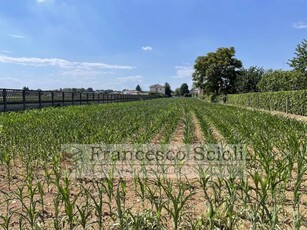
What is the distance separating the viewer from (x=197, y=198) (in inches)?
159

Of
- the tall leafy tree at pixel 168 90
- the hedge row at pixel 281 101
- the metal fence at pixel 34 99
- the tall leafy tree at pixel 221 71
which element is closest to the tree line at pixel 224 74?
the tall leafy tree at pixel 221 71

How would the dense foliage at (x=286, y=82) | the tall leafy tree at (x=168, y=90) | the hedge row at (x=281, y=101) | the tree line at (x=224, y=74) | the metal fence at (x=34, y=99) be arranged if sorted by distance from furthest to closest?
the tall leafy tree at (x=168, y=90) → the tree line at (x=224, y=74) → the dense foliage at (x=286, y=82) → the hedge row at (x=281, y=101) → the metal fence at (x=34, y=99)

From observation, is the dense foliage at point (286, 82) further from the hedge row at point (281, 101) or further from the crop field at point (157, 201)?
the crop field at point (157, 201)

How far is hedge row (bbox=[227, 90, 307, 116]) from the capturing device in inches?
791

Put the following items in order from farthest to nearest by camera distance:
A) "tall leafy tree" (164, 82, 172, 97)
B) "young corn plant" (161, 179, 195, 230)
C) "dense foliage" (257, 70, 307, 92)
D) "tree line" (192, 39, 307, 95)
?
"tall leafy tree" (164, 82, 172, 97) → "tree line" (192, 39, 307, 95) → "dense foliage" (257, 70, 307, 92) → "young corn plant" (161, 179, 195, 230)

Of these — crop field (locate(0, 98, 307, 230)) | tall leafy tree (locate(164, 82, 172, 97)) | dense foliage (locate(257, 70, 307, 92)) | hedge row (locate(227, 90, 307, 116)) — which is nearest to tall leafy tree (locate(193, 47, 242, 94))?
dense foliage (locate(257, 70, 307, 92))

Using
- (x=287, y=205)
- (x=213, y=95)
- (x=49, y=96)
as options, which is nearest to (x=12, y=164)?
(x=287, y=205)

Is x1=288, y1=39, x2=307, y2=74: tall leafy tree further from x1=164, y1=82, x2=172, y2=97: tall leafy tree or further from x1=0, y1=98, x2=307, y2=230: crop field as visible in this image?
x1=164, y1=82, x2=172, y2=97: tall leafy tree

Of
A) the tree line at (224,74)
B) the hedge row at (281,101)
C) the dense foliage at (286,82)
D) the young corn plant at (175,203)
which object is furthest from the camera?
the tree line at (224,74)

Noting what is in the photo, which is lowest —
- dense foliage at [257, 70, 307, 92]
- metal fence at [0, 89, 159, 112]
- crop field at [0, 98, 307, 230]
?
crop field at [0, 98, 307, 230]

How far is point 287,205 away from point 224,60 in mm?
57424

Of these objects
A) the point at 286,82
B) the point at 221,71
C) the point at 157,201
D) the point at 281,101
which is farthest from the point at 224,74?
the point at 157,201

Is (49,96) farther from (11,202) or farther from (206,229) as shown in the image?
(206,229)

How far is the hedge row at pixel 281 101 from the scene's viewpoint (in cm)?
2009
